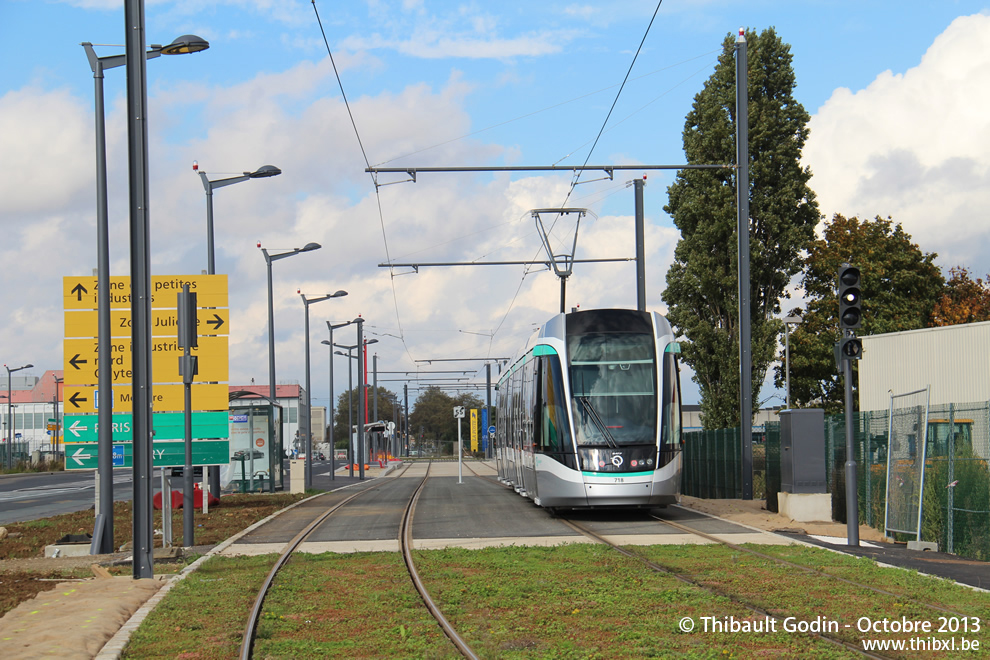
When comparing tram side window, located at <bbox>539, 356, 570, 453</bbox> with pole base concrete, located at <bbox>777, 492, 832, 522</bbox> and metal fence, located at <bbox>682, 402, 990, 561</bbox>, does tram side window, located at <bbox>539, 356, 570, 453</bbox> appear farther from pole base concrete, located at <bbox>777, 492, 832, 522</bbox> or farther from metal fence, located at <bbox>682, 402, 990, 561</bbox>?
metal fence, located at <bbox>682, 402, 990, 561</bbox>

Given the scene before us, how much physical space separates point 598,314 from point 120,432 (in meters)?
10.1

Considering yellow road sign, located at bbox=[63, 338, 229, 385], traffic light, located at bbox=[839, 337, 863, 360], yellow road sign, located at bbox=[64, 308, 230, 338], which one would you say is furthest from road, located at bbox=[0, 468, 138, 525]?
traffic light, located at bbox=[839, 337, 863, 360]

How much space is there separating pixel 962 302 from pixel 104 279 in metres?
46.8

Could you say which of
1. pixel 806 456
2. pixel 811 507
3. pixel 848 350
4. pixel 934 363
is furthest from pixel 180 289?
pixel 934 363

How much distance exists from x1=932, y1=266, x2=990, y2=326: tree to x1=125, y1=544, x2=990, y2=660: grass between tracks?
41516 millimetres

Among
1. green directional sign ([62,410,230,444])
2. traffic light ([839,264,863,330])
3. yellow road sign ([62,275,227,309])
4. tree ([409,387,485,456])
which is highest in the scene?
yellow road sign ([62,275,227,309])

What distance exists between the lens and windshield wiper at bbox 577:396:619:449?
18.4m

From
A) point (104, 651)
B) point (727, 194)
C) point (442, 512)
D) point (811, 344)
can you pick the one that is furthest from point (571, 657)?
point (811, 344)

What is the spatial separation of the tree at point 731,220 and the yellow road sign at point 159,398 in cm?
1920

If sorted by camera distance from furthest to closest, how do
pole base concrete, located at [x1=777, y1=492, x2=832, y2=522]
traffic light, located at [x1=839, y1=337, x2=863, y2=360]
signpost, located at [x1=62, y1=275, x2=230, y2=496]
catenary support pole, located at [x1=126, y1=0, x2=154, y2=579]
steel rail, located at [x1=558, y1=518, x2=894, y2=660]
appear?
signpost, located at [x1=62, y1=275, x2=230, y2=496] → pole base concrete, located at [x1=777, y1=492, x2=832, y2=522] → traffic light, located at [x1=839, y1=337, x2=863, y2=360] → catenary support pole, located at [x1=126, y1=0, x2=154, y2=579] → steel rail, located at [x1=558, y1=518, x2=894, y2=660]

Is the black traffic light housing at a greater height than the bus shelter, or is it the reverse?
the black traffic light housing

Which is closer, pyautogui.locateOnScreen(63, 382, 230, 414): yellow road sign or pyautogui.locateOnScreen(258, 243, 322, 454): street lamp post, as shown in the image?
pyautogui.locateOnScreen(63, 382, 230, 414): yellow road sign

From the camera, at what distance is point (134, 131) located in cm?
1283

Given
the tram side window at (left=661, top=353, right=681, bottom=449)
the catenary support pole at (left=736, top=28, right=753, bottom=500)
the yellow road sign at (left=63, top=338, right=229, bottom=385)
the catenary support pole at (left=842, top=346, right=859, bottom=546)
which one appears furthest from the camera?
the catenary support pole at (left=736, top=28, right=753, bottom=500)
